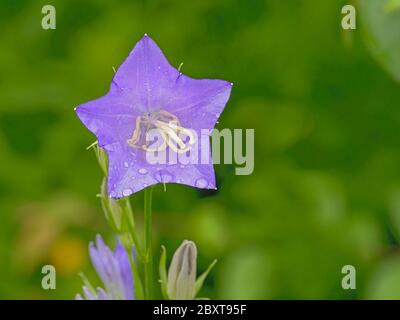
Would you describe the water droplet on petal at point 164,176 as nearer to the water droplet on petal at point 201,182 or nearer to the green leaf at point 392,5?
the water droplet on petal at point 201,182

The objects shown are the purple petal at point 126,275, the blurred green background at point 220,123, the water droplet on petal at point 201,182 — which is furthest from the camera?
the blurred green background at point 220,123

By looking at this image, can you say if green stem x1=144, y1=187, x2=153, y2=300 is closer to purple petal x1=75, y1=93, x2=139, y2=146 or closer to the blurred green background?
purple petal x1=75, y1=93, x2=139, y2=146

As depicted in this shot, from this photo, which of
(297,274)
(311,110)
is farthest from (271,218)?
(311,110)

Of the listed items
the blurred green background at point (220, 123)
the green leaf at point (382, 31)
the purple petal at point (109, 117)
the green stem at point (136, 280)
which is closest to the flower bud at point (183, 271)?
the green stem at point (136, 280)

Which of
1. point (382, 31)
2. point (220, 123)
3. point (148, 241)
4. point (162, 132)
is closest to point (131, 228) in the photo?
point (148, 241)

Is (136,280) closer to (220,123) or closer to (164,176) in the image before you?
(164,176)
